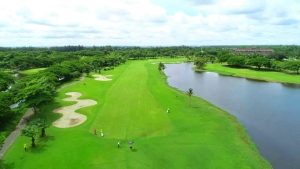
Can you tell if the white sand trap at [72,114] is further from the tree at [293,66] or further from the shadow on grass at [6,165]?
the tree at [293,66]

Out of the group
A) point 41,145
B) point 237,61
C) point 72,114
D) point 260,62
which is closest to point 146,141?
point 41,145

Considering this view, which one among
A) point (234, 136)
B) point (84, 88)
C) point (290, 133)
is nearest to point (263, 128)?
point (290, 133)

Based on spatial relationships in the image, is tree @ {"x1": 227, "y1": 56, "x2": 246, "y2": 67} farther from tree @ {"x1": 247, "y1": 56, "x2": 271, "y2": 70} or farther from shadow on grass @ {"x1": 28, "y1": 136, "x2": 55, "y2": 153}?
shadow on grass @ {"x1": 28, "y1": 136, "x2": 55, "y2": 153}

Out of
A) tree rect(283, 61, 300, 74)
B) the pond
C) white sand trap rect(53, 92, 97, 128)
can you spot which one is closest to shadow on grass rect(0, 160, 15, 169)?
white sand trap rect(53, 92, 97, 128)

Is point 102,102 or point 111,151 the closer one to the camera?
point 111,151

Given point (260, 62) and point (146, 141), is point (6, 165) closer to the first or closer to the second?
point (146, 141)

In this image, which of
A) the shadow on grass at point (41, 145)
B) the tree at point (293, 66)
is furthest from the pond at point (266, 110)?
the tree at point (293, 66)

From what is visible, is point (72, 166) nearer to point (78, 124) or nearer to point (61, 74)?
point (78, 124)
